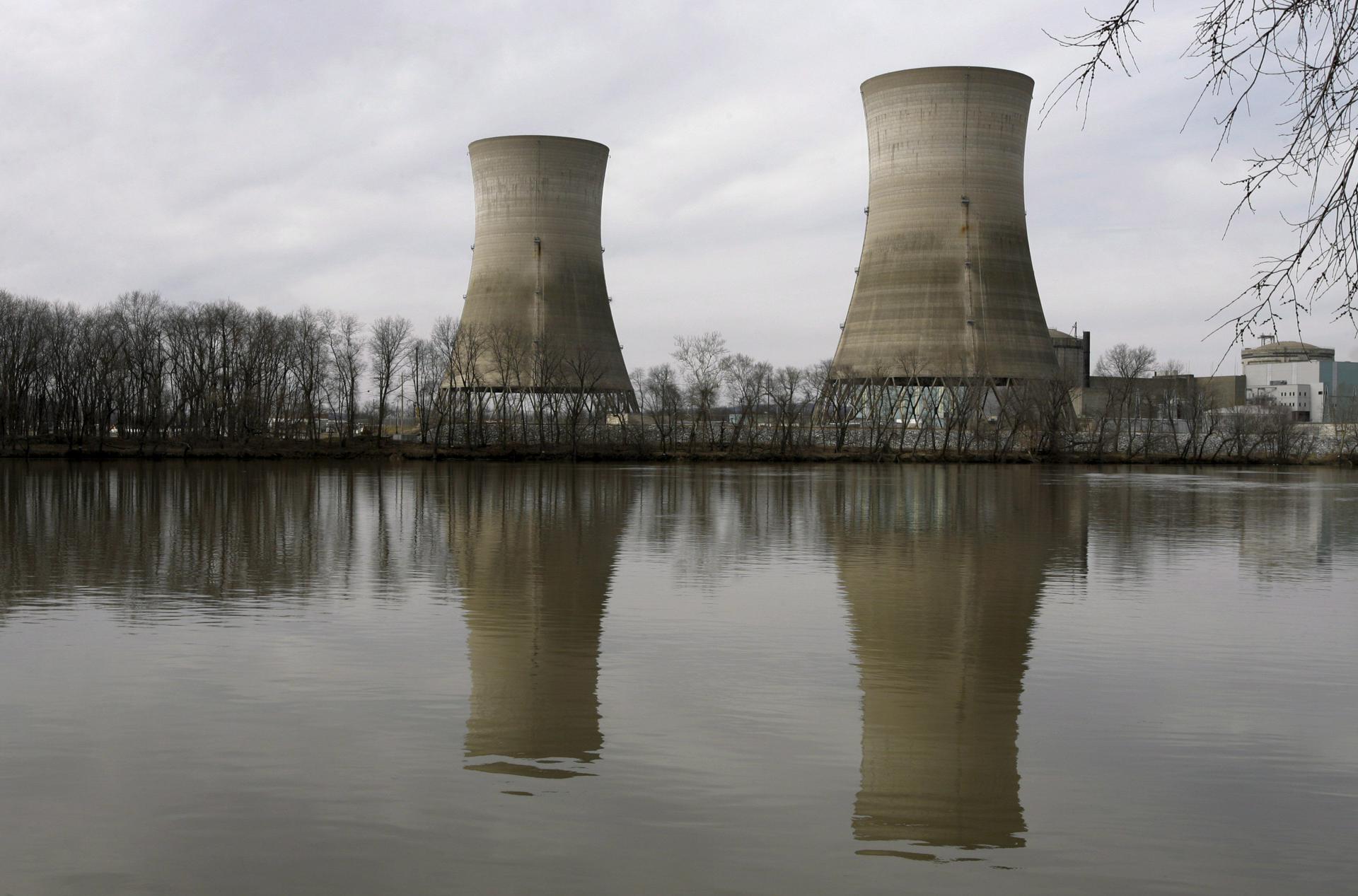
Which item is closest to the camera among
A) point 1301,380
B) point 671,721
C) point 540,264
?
point 671,721

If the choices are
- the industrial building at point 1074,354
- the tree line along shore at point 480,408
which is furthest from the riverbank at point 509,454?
the industrial building at point 1074,354

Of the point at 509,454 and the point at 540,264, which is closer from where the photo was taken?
the point at 509,454

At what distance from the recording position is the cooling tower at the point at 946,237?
4088 cm

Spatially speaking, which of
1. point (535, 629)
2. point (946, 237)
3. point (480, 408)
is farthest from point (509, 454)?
point (535, 629)

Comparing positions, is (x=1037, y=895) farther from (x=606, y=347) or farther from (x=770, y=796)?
(x=606, y=347)

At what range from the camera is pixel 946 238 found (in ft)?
139

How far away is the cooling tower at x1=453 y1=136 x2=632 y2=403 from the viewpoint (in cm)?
4641

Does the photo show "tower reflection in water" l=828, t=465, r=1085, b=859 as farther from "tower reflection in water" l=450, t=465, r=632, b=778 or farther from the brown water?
"tower reflection in water" l=450, t=465, r=632, b=778

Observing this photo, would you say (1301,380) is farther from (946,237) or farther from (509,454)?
(509,454)

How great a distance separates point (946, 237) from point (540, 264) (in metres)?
14.5

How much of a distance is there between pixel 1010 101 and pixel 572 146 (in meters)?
15.1

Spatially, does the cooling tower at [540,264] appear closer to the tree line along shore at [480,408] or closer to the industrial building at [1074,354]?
the tree line along shore at [480,408]

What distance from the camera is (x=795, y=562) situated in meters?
12.4

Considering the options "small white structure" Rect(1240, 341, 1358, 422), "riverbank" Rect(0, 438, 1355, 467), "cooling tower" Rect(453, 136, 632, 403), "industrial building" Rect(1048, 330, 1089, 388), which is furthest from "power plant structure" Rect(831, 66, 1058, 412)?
"small white structure" Rect(1240, 341, 1358, 422)
